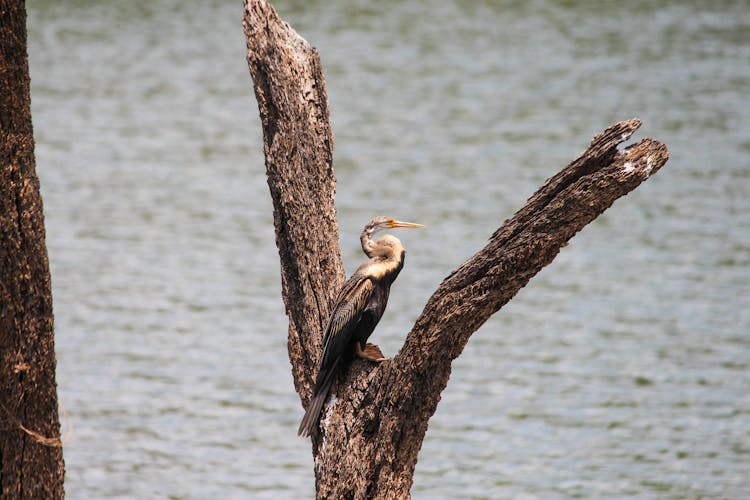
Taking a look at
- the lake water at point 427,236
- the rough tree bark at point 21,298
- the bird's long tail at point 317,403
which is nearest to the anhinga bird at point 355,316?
the bird's long tail at point 317,403

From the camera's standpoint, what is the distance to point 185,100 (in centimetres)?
1858

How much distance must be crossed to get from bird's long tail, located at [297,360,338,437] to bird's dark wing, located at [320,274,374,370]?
0.13 ft

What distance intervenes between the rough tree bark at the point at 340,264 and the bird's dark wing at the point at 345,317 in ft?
0.40

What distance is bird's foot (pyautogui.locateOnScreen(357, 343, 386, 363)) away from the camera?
4.51 meters

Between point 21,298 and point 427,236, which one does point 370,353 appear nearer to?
point 21,298

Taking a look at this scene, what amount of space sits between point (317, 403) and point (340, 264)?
58cm

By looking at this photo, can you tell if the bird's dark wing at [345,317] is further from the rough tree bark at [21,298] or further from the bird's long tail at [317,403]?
the rough tree bark at [21,298]

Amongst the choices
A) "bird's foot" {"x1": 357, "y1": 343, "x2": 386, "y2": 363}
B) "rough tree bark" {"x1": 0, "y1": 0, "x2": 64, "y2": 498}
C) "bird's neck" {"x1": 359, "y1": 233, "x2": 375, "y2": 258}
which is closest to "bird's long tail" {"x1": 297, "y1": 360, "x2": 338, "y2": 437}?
"bird's foot" {"x1": 357, "y1": 343, "x2": 386, "y2": 363}

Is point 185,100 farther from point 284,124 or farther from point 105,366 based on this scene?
point 284,124

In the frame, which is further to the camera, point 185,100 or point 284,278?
point 185,100

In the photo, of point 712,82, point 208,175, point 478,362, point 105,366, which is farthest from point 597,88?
point 105,366

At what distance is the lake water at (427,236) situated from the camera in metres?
9.16

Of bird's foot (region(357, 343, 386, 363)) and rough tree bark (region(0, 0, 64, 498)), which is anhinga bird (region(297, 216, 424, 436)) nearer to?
bird's foot (region(357, 343, 386, 363))

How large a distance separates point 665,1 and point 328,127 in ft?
65.7
